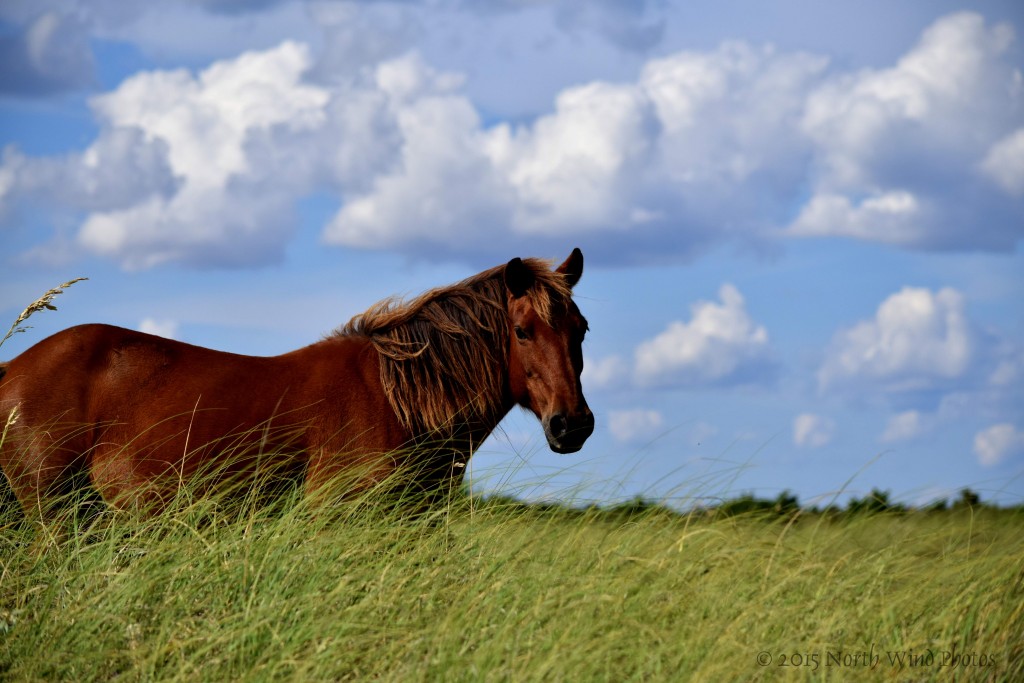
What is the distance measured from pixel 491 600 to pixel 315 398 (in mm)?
2119

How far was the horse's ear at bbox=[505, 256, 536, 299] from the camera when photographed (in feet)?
19.0

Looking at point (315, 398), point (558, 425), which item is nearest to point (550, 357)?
point (558, 425)

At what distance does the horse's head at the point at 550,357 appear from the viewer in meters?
5.61

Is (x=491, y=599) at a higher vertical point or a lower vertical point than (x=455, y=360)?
lower

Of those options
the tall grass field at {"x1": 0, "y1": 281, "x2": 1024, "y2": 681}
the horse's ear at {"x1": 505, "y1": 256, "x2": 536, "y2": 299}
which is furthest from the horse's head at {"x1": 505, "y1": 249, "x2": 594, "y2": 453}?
the tall grass field at {"x1": 0, "y1": 281, "x2": 1024, "y2": 681}

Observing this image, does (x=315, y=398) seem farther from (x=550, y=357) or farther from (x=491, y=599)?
(x=491, y=599)

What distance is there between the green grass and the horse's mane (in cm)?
63

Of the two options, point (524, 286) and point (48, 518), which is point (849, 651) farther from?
point (48, 518)

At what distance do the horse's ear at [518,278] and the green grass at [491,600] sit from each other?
1309 mm

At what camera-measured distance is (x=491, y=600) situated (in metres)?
4.36

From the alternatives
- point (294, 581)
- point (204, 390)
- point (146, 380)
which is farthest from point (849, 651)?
point (146, 380)

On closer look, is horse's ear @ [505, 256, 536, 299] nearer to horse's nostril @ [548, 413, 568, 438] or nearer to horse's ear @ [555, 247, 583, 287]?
horse's ear @ [555, 247, 583, 287]

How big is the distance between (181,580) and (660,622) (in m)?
2.27

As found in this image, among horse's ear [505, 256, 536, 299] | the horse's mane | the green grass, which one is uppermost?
horse's ear [505, 256, 536, 299]
